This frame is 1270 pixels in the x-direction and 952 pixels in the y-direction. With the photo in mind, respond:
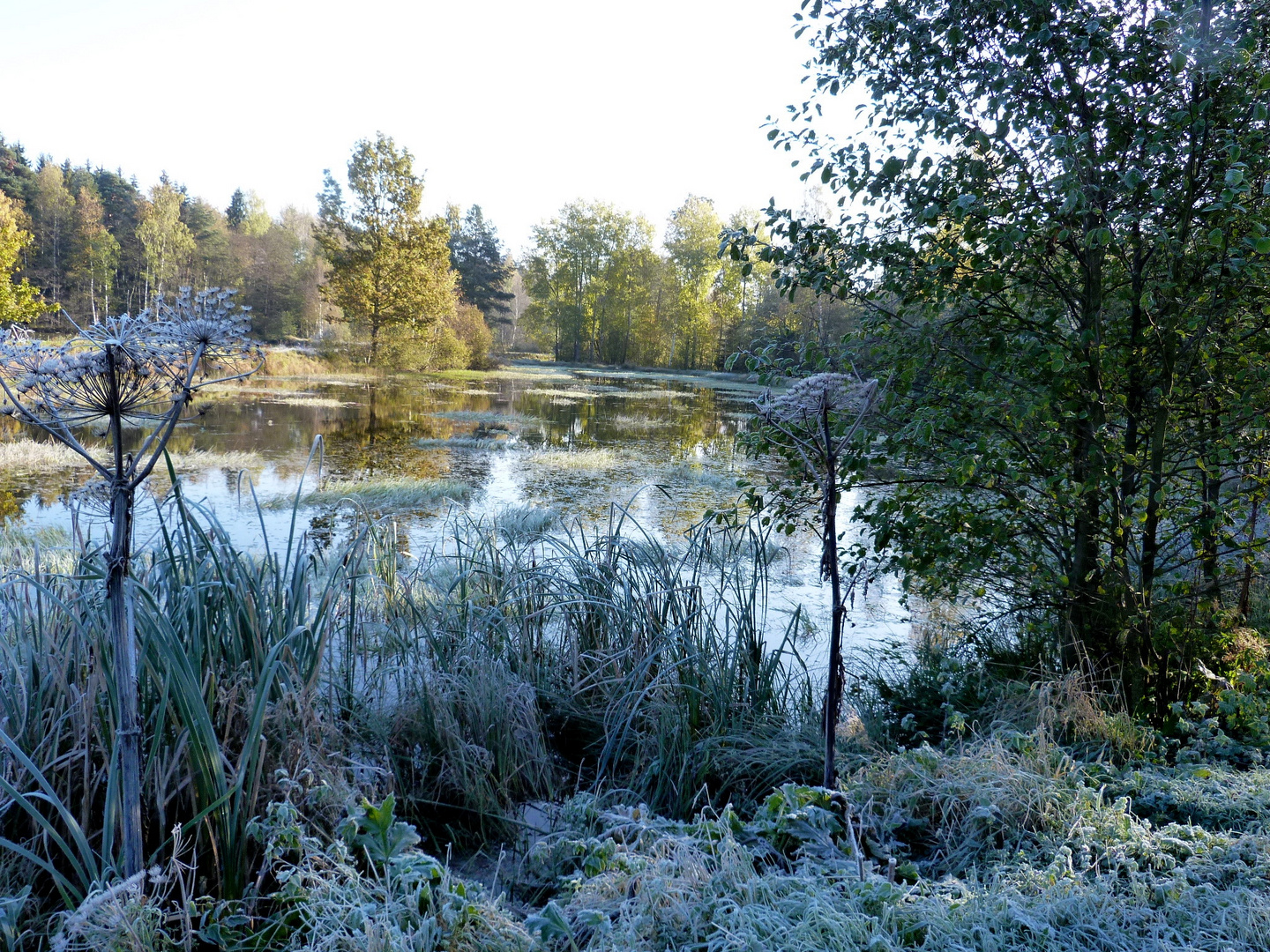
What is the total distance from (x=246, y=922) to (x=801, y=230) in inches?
126

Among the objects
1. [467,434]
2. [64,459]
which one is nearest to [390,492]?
[64,459]

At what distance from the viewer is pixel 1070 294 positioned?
130 inches

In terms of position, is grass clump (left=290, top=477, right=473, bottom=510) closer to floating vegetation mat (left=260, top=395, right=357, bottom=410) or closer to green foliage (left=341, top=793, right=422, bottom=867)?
green foliage (left=341, top=793, right=422, bottom=867)

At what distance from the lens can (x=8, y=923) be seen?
1544mm

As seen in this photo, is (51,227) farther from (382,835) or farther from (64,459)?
(382,835)

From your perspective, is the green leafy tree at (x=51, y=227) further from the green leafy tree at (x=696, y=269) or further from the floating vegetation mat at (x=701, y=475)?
the floating vegetation mat at (x=701, y=475)

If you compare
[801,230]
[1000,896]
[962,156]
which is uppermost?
[962,156]

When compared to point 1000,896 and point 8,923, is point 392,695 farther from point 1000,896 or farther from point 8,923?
point 1000,896

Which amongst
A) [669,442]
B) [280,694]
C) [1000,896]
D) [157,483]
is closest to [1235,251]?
[1000,896]

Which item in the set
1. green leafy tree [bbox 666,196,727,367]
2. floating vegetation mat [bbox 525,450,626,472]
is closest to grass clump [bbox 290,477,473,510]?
floating vegetation mat [bbox 525,450,626,472]

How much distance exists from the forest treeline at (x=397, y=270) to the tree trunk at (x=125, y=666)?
2637 cm

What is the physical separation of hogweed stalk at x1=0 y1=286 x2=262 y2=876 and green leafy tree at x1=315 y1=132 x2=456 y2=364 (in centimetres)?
2901

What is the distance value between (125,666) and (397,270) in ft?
96.5

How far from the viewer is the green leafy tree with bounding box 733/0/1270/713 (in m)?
2.80
